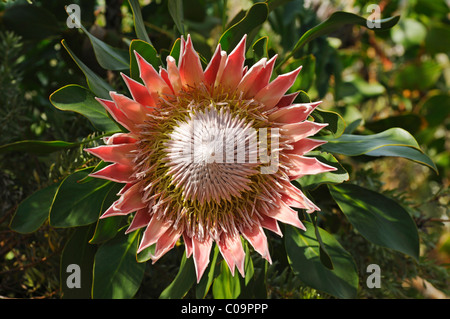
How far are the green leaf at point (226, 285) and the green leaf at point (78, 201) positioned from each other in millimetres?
306

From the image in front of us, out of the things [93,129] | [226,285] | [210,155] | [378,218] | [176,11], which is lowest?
[226,285]

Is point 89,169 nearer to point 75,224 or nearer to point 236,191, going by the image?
point 75,224

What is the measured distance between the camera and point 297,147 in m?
0.78

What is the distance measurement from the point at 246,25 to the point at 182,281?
1.77 feet

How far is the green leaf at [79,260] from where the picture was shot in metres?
0.89

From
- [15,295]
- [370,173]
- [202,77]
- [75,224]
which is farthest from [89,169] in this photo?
[370,173]

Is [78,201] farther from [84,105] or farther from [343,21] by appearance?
[343,21]

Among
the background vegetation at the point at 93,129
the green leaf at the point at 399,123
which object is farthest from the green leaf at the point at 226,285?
the green leaf at the point at 399,123

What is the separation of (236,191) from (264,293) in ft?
0.91

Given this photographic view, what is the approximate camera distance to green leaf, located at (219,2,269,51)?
2.70 ft

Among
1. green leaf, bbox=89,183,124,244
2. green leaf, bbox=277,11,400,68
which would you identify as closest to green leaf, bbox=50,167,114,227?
green leaf, bbox=89,183,124,244

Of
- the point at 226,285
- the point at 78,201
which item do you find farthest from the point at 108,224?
the point at 226,285

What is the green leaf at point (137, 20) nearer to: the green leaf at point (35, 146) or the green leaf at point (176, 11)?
the green leaf at point (176, 11)

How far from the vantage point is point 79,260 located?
0.91 metres
